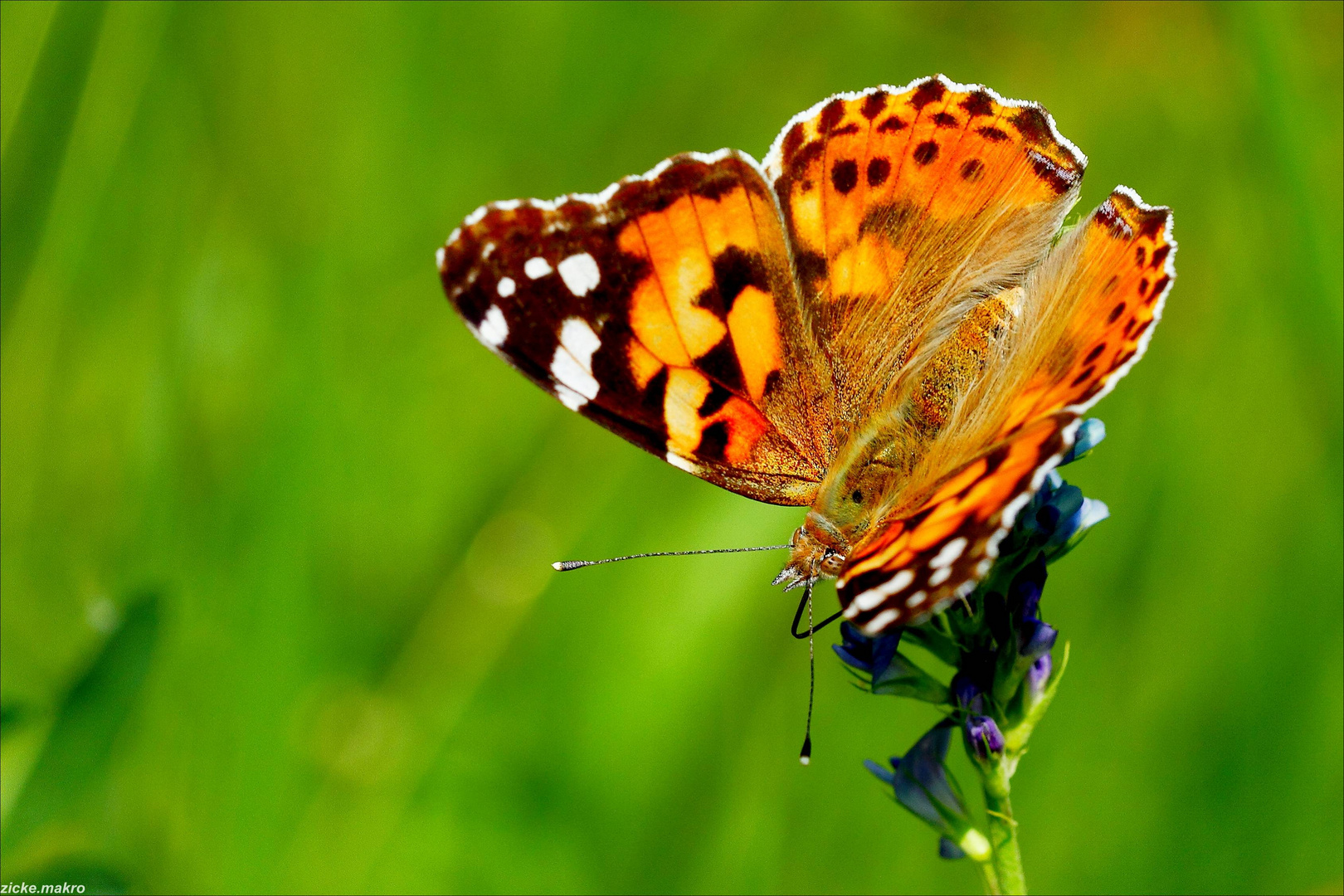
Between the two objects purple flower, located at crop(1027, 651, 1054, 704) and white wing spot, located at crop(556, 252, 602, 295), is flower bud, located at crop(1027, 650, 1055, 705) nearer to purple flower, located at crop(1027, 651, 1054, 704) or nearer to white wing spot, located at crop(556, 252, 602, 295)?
purple flower, located at crop(1027, 651, 1054, 704)

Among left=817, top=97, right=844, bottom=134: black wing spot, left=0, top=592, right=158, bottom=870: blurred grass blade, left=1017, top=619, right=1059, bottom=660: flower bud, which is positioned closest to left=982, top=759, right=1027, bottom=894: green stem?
left=1017, top=619, right=1059, bottom=660: flower bud

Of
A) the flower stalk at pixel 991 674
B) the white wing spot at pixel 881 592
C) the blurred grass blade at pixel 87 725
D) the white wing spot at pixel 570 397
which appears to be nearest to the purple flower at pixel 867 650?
the flower stalk at pixel 991 674

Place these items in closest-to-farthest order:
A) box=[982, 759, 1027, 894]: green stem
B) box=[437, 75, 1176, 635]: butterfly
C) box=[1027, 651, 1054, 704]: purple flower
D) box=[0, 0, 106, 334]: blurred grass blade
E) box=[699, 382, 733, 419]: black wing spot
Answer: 1. box=[982, 759, 1027, 894]: green stem
2. box=[1027, 651, 1054, 704]: purple flower
3. box=[0, 0, 106, 334]: blurred grass blade
4. box=[437, 75, 1176, 635]: butterfly
5. box=[699, 382, 733, 419]: black wing spot

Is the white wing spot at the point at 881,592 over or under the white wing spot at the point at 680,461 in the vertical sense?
over

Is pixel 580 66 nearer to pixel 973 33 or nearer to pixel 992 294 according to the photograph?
pixel 973 33

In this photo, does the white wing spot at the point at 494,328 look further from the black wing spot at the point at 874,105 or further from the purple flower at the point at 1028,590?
the purple flower at the point at 1028,590

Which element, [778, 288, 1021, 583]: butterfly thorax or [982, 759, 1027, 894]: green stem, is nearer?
[982, 759, 1027, 894]: green stem

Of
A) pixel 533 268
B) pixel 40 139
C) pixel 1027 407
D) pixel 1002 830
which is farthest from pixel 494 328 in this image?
pixel 1002 830
